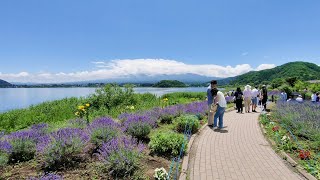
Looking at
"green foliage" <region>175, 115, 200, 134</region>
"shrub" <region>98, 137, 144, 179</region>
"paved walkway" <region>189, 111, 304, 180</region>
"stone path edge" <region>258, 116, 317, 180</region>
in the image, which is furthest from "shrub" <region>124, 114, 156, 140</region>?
"stone path edge" <region>258, 116, 317, 180</region>

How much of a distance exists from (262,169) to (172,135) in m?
2.75

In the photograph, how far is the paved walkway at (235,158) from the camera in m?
5.99

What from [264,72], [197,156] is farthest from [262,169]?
[264,72]

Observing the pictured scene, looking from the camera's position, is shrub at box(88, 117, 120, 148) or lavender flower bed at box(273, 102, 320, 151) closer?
shrub at box(88, 117, 120, 148)

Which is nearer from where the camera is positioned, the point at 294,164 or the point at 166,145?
the point at 294,164

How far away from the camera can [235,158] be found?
7.22 meters

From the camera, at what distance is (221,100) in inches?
442

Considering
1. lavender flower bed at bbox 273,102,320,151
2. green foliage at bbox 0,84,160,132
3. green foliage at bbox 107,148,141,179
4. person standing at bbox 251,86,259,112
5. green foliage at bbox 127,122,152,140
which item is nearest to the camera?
green foliage at bbox 107,148,141,179

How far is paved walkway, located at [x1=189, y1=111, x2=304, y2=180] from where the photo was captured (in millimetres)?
5988

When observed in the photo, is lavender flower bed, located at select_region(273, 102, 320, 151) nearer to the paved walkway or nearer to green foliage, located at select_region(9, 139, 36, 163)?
the paved walkway

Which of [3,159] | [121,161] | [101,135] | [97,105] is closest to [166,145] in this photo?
[101,135]

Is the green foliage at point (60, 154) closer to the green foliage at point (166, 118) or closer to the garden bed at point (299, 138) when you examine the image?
the garden bed at point (299, 138)

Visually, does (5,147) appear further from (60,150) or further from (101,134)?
(101,134)

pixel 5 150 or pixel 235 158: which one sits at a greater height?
pixel 5 150
